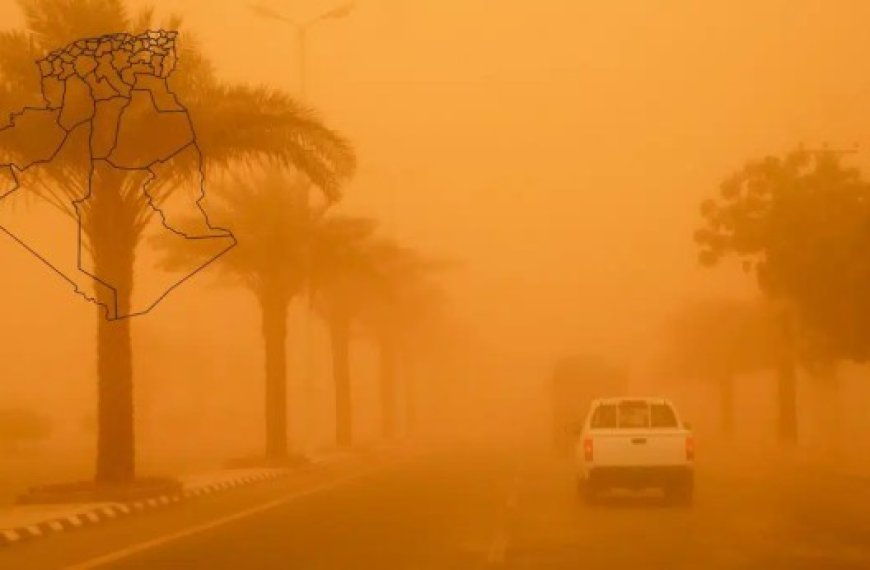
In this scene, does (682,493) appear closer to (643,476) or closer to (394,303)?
(643,476)

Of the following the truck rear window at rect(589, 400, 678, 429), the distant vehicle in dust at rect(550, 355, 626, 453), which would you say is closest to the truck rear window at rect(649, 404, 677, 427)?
the truck rear window at rect(589, 400, 678, 429)

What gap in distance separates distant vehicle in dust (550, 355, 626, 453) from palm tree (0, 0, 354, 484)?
23825mm

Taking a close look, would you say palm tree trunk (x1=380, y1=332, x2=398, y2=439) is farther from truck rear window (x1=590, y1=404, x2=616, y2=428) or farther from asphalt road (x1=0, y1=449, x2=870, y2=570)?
truck rear window (x1=590, y1=404, x2=616, y2=428)

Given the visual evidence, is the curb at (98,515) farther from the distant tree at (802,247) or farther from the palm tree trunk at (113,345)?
the distant tree at (802,247)

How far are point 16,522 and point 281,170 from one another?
64.4 feet

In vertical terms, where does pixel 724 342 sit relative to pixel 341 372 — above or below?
above

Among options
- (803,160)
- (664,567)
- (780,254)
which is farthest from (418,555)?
(803,160)

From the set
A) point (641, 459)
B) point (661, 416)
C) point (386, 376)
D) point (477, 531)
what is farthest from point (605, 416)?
point (386, 376)

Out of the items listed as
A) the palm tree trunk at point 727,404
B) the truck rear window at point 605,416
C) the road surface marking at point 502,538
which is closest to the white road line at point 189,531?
the road surface marking at point 502,538

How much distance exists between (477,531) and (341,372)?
119 ft

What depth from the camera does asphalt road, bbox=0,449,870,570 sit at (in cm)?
1606

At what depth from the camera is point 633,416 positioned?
27.2 m

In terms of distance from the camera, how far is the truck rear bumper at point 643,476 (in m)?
24.8

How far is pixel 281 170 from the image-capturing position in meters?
39.3
